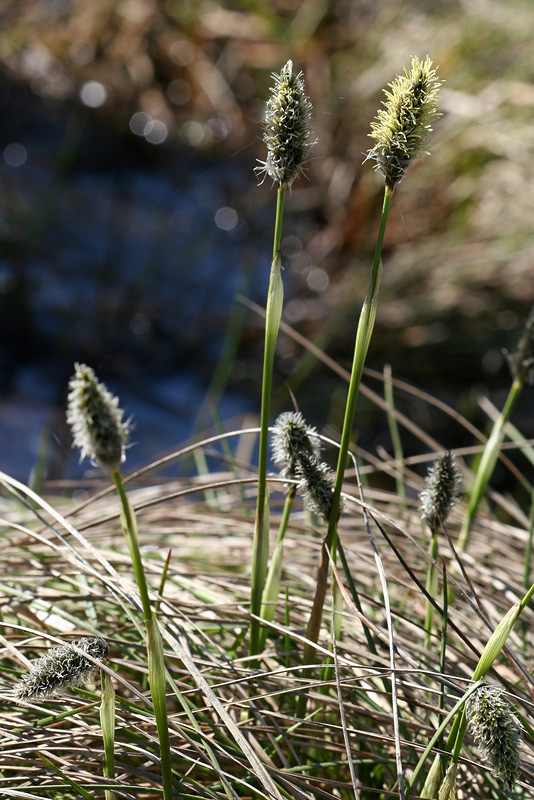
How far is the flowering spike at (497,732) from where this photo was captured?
0.71 meters

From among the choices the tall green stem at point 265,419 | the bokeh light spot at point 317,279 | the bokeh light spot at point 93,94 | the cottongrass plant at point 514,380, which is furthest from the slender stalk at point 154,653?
the bokeh light spot at point 93,94

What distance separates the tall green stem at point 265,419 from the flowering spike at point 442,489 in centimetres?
20

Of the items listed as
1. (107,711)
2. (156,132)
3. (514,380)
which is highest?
(156,132)

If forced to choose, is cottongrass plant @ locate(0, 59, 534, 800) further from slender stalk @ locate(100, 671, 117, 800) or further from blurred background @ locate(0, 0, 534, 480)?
blurred background @ locate(0, 0, 534, 480)

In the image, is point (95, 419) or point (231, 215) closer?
point (95, 419)

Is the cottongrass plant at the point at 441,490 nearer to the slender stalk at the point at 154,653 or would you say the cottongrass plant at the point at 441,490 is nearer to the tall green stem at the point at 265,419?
the tall green stem at the point at 265,419

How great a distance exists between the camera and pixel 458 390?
3.81m

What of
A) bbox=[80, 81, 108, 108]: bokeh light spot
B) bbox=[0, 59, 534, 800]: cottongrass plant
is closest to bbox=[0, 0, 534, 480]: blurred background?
bbox=[80, 81, 108, 108]: bokeh light spot

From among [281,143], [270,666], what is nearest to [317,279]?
[270,666]

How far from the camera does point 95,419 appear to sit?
60 centimetres

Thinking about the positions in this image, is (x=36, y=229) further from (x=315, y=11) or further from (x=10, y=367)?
(x=315, y=11)

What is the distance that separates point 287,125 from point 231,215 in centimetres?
413

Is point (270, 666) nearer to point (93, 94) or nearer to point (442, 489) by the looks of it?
point (442, 489)

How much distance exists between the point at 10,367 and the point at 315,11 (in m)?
3.01
